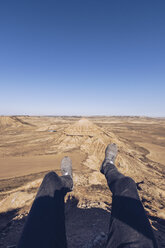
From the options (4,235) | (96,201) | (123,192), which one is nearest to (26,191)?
(4,235)

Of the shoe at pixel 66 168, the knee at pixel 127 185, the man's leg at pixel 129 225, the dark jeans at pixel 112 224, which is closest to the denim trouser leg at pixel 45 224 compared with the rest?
the dark jeans at pixel 112 224

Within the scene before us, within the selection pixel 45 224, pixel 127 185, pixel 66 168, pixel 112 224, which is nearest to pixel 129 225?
pixel 112 224

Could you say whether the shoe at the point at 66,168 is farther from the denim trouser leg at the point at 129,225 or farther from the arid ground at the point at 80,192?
Result: the denim trouser leg at the point at 129,225

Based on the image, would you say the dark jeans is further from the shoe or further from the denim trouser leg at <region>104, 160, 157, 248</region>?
the shoe

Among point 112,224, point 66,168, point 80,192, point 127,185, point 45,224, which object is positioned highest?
point 127,185

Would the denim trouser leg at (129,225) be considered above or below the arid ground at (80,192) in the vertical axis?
above

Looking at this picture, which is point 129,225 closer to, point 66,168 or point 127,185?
point 127,185

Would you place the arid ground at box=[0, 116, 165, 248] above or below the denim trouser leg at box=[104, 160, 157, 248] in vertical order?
below

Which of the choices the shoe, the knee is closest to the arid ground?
the shoe
